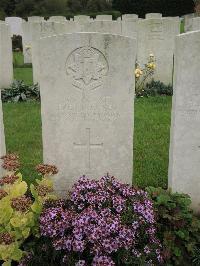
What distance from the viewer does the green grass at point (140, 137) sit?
5.54 m

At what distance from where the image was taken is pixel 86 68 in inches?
166

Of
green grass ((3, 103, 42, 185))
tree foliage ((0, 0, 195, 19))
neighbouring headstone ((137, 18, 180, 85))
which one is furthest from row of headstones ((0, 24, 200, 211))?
tree foliage ((0, 0, 195, 19))

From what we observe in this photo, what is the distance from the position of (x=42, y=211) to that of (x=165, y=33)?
7.39 metres

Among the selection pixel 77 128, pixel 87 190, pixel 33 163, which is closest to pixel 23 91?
pixel 33 163

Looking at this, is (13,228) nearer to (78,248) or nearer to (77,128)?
(78,248)

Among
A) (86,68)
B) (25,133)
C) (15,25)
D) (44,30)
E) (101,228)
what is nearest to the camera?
(101,228)

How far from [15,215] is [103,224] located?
2.50 ft

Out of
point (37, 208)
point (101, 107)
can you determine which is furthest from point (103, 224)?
point (101, 107)

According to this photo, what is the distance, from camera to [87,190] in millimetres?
3795

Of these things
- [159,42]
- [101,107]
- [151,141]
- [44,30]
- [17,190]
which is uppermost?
[44,30]

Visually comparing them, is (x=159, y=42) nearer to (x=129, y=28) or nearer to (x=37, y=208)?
(x=129, y=28)

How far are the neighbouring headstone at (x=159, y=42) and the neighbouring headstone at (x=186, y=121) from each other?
601 centimetres

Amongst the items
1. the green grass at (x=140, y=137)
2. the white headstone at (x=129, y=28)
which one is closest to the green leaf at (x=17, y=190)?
the green grass at (x=140, y=137)

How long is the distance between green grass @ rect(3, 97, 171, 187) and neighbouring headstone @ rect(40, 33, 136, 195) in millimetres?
867
